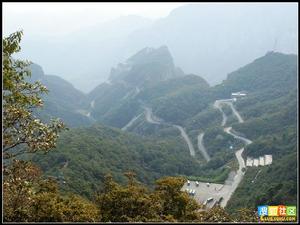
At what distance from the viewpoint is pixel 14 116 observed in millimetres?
12844

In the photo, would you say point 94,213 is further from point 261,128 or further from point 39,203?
point 261,128

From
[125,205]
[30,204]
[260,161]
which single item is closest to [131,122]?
[260,161]

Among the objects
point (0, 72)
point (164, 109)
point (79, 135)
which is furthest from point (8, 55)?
point (164, 109)

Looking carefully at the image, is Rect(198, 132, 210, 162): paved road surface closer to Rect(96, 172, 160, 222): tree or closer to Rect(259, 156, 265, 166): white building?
Rect(259, 156, 265, 166): white building

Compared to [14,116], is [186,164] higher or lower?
lower

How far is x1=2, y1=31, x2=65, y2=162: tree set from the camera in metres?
12.9

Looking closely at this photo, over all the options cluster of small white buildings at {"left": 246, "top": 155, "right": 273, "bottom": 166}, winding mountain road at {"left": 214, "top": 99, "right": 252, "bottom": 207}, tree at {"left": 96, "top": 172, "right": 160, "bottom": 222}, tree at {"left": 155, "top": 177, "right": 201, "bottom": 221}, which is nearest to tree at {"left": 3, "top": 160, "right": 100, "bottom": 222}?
tree at {"left": 96, "top": 172, "right": 160, "bottom": 222}

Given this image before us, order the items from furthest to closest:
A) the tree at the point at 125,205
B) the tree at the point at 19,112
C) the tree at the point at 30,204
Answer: the tree at the point at 125,205 → the tree at the point at 30,204 → the tree at the point at 19,112

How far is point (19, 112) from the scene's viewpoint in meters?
12.8

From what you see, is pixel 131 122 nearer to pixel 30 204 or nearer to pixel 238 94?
pixel 238 94

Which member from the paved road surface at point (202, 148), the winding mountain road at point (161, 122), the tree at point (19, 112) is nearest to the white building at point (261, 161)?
the paved road surface at point (202, 148)

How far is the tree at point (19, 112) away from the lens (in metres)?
12.9

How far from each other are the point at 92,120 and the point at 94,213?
167 metres

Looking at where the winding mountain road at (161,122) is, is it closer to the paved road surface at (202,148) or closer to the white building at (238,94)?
the paved road surface at (202,148)
